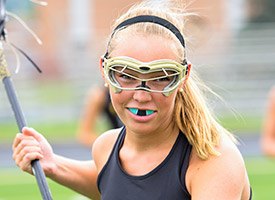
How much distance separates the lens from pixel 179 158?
4320 millimetres

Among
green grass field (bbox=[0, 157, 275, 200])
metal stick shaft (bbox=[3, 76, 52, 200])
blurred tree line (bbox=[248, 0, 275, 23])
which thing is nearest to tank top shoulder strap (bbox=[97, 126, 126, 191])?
metal stick shaft (bbox=[3, 76, 52, 200])

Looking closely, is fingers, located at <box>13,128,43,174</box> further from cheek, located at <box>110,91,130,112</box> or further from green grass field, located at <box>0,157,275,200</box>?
green grass field, located at <box>0,157,275,200</box>

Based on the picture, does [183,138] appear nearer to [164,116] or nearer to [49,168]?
[164,116]

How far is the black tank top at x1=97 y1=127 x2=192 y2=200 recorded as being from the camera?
167 inches

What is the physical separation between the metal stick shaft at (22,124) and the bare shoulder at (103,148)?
28cm

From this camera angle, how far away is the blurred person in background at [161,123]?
13.7 feet

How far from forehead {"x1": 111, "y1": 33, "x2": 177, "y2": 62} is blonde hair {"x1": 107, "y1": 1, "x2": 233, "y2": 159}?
0.03 m

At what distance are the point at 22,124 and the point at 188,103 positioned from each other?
31.6 inches

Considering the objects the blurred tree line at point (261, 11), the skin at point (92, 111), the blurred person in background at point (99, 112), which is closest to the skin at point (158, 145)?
the blurred person in background at point (99, 112)

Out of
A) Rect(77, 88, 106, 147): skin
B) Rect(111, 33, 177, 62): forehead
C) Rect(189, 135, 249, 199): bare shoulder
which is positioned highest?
Rect(111, 33, 177, 62): forehead

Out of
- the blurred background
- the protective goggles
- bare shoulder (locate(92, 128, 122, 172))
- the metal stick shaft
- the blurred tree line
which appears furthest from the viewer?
the blurred tree line

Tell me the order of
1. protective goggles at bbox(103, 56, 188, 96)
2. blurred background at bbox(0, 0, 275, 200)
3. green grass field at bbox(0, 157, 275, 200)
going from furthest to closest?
blurred background at bbox(0, 0, 275, 200) → green grass field at bbox(0, 157, 275, 200) → protective goggles at bbox(103, 56, 188, 96)

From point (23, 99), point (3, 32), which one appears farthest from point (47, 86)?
point (3, 32)

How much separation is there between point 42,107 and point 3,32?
828 inches
